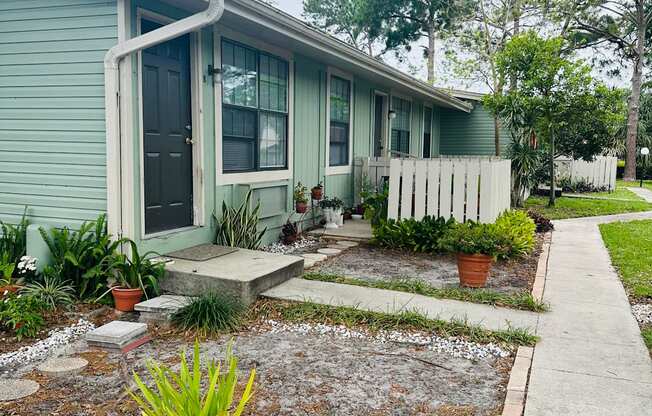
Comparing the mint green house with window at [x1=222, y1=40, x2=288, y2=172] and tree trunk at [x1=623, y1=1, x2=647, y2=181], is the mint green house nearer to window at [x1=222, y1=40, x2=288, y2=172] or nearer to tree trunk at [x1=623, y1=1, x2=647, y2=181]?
window at [x1=222, y1=40, x2=288, y2=172]

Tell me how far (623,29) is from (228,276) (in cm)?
2559

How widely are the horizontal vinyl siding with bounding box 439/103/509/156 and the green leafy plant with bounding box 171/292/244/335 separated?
497 inches

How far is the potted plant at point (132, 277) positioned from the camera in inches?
170

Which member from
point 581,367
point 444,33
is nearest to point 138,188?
point 581,367

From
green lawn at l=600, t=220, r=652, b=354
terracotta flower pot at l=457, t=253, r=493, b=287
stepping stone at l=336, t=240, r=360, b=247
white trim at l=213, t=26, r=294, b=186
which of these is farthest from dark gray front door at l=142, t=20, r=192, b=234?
green lawn at l=600, t=220, r=652, b=354

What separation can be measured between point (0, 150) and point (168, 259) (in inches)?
75.3

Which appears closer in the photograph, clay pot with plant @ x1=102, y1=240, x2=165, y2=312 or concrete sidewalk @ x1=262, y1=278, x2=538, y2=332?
concrete sidewalk @ x1=262, y1=278, x2=538, y2=332

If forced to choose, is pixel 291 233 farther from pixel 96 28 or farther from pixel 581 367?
pixel 581 367

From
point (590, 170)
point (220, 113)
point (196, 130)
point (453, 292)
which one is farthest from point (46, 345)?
point (590, 170)

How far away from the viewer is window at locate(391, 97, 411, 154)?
11516 mm

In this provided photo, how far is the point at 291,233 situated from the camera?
712 centimetres

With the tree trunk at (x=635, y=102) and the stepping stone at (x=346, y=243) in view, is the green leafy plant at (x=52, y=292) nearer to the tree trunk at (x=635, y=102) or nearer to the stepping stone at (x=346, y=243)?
the stepping stone at (x=346, y=243)

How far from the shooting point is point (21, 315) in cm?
382

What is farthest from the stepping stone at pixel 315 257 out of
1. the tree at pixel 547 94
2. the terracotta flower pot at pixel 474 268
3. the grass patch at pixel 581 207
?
the tree at pixel 547 94
